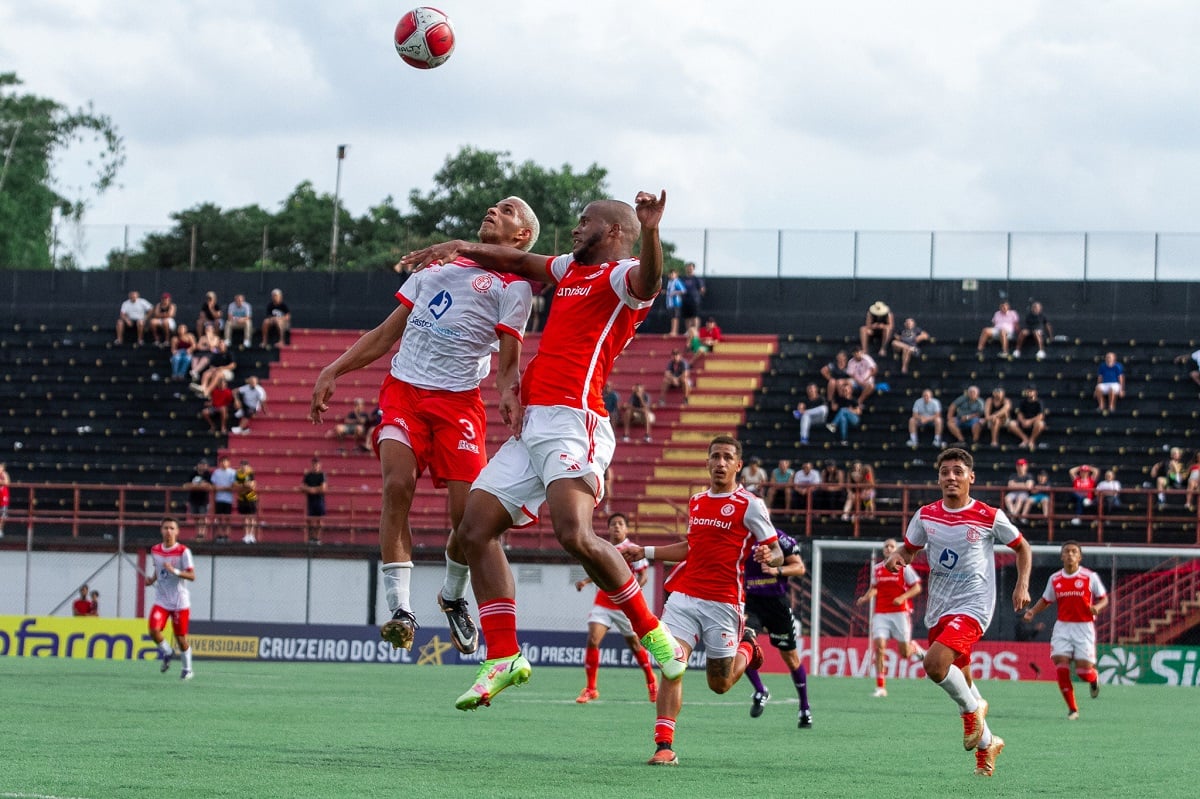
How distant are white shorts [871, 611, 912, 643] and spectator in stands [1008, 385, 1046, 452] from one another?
10.4 meters

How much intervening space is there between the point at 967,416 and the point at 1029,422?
118cm

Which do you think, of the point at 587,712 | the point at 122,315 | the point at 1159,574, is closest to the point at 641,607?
the point at 587,712

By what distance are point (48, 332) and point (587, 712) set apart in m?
27.8

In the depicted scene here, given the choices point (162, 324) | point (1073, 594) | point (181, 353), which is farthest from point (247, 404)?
point (1073, 594)

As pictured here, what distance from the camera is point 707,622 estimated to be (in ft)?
42.7

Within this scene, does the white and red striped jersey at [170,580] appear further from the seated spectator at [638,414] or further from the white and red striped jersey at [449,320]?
the seated spectator at [638,414]

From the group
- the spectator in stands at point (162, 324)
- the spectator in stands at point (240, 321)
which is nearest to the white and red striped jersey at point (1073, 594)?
the spectator in stands at point (240, 321)

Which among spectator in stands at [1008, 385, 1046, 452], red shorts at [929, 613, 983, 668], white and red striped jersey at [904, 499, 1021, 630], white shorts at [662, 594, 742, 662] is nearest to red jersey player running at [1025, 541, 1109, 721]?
white shorts at [662, 594, 742, 662]

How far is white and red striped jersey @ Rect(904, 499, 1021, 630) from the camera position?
39.0 ft

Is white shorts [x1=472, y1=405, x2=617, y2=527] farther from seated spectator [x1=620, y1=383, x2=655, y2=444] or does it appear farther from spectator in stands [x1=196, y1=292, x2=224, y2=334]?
spectator in stands [x1=196, y1=292, x2=224, y2=334]

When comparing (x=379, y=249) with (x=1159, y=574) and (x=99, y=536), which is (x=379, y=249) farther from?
(x=1159, y=574)

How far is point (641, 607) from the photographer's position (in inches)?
349

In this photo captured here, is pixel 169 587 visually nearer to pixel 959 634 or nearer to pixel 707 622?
pixel 707 622

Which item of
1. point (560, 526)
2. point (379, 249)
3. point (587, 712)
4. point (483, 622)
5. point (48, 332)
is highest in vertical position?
point (379, 249)
